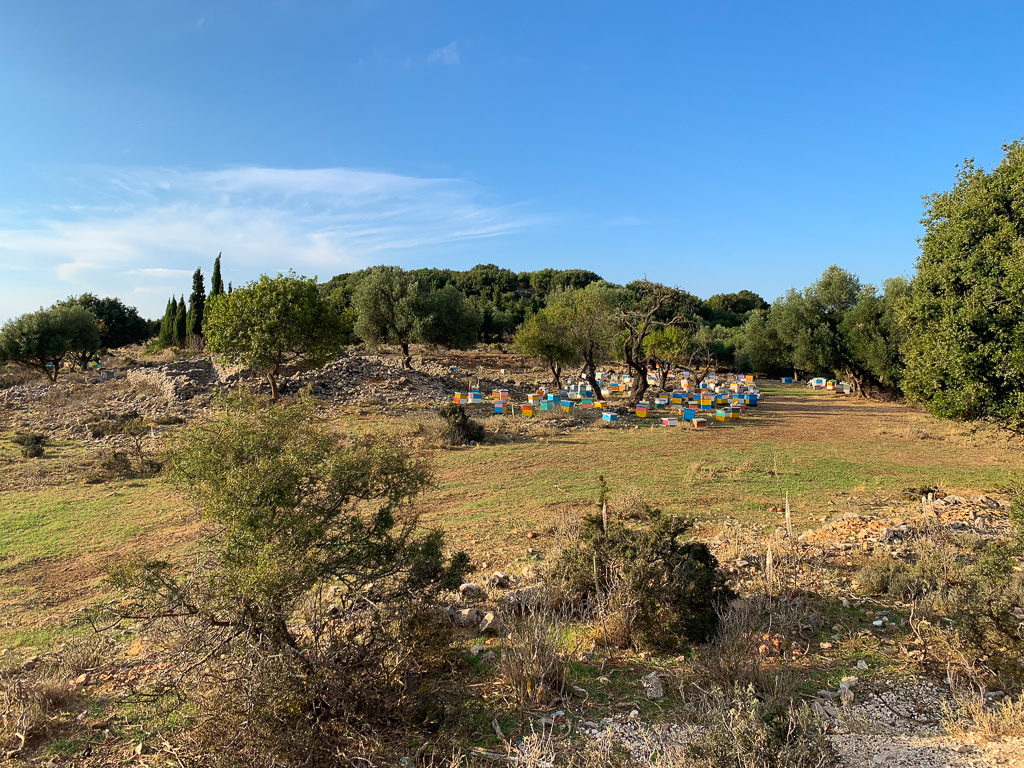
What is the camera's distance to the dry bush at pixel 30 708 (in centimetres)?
418

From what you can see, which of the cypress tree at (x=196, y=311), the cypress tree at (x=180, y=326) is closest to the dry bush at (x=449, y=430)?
the cypress tree at (x=196, y=311)

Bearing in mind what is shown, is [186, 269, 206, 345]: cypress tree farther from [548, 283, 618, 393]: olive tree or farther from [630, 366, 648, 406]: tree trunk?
[630, 366, 648, 406]: tree trunk

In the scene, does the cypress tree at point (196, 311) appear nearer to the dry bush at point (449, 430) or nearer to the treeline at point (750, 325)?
the treeline at point (750, 325)

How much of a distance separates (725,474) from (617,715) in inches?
413

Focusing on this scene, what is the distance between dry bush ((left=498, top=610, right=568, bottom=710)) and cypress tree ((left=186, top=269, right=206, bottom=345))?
48597mm

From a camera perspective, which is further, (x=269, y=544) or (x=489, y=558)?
(x=489, y=558)

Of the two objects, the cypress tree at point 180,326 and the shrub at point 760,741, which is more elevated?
the cypress tree at point 180,326

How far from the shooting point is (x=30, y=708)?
14.2 ft

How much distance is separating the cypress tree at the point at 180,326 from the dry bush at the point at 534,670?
52.8m

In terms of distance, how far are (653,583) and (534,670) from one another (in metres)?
1.85

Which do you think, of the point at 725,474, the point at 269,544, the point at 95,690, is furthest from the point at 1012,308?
the point at 95,690

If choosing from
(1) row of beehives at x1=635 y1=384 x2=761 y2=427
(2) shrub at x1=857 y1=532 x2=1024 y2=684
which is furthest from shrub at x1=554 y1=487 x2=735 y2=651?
(1) row of beehives at x1=635 y1=384 x2=761 y2=427

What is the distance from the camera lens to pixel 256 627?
13.6 feet

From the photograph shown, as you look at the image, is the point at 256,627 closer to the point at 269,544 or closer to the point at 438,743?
the point at 269,544
